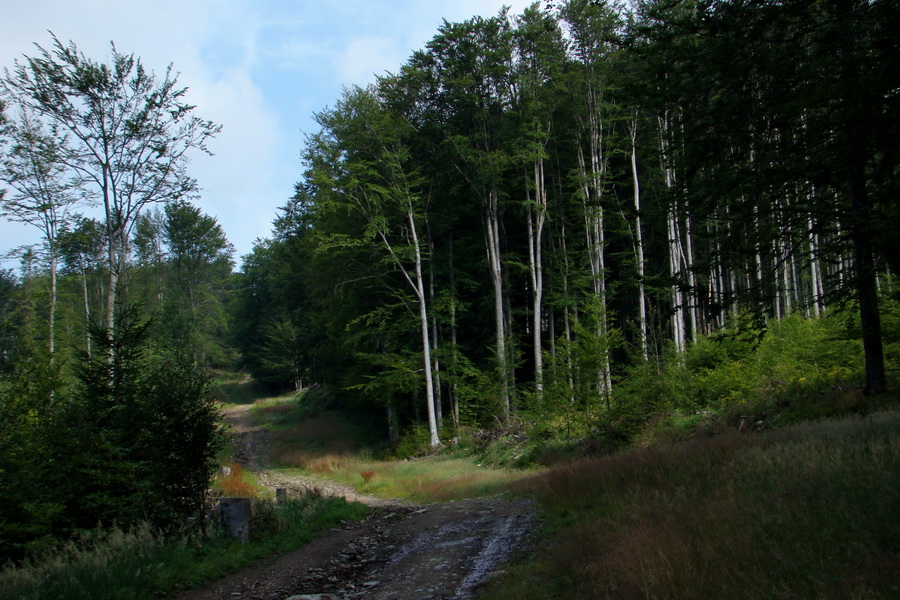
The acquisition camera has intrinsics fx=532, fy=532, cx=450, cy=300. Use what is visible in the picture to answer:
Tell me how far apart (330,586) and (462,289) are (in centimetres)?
2404

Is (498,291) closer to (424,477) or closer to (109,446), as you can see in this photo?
(424,477)

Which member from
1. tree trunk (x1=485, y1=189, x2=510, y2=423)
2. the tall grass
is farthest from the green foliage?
tree trunk (x1=485, y1=189, x2=510, y2=423)

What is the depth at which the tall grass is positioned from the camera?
3740mm

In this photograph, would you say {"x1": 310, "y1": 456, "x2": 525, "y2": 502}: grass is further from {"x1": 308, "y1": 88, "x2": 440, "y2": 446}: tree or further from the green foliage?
the green foliage

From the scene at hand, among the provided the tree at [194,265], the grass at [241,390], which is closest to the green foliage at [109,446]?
the tree at [194,265]

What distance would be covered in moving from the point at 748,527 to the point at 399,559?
194 inches

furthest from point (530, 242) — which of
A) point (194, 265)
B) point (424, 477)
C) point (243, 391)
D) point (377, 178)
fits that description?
point (243, 391)

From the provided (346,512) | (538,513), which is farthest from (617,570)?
(346,512)

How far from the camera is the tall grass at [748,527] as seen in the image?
3740mm

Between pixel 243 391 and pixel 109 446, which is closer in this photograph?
pixel 109 446

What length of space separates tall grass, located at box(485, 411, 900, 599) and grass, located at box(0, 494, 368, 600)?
4429 mm

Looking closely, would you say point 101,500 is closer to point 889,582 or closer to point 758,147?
point 889,582

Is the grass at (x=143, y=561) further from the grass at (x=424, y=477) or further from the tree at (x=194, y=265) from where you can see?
the tree at (x=194, y=265)

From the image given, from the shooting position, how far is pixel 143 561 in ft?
24.1
